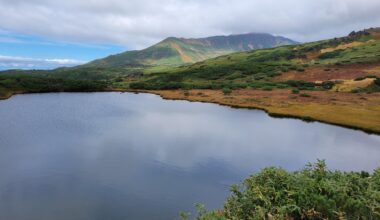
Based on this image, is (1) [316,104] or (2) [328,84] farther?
(2) [328,84]

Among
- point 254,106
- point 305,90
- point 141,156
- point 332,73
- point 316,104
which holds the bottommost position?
point 141,156

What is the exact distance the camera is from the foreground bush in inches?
682

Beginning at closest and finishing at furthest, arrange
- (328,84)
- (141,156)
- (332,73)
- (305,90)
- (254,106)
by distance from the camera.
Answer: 1. (141,156)
2. (254,106)
3. (305,90)
4. (328,84)
5. (332,73)

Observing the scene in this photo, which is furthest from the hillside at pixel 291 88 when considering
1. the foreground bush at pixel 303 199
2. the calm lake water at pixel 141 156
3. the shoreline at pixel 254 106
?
the foreground bush at pixel 303 199

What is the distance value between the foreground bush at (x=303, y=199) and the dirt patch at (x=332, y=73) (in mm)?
145324

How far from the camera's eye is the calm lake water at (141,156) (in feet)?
110

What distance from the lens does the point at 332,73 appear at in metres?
163

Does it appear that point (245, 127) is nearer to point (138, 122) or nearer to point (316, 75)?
point (138, 122)

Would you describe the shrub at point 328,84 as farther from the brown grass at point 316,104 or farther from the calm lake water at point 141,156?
the calm lake water at point 141,156

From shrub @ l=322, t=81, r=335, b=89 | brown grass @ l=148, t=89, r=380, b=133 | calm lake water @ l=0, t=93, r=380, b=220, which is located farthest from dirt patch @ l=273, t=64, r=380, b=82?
calm lake water @ l=0, t=93, r=380, b=220

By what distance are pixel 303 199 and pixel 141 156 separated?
33696 mm

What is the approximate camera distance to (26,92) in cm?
13275

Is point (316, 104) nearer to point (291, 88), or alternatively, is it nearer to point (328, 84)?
point (291, 88)

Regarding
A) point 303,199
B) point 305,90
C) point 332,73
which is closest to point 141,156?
point 303,199
